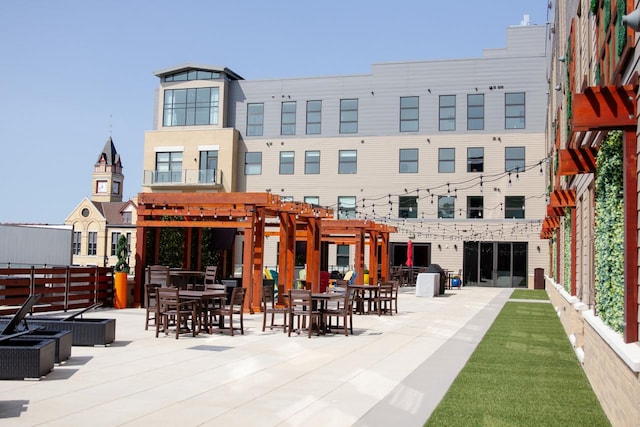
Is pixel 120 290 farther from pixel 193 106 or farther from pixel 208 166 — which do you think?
pixel 193 106

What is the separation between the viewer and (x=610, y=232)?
7.30 m

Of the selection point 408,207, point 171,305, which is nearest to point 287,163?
point 408,207

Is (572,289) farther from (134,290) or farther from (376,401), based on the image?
(134,290)

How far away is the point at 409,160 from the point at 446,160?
2115 millimetres

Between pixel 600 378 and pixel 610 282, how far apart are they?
39.3 inches

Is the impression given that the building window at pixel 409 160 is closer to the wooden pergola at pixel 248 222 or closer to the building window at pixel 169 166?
the building window at pixel 169 166

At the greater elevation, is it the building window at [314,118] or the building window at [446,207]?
the building window at [314,118]

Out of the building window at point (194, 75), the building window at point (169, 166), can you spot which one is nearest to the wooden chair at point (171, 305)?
the building window at point (169, 166)

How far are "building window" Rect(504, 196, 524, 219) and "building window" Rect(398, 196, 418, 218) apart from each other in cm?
501

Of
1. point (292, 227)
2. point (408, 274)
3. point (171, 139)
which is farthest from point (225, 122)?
point (292, 227)

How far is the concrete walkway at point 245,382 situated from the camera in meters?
6.36

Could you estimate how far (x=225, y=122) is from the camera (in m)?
44.3

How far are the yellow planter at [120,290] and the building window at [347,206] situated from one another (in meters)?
24.0

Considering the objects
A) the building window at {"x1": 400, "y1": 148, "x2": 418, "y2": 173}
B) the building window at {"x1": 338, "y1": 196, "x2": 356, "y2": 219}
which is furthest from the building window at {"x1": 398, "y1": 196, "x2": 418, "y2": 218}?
the building window at {"x1": 338, "y1": 196, "x2": 356, "y2": 219}
